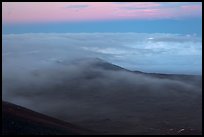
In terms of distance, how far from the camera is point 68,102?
111 metres

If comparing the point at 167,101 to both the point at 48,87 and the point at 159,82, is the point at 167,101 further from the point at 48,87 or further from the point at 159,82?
the point at 48,87

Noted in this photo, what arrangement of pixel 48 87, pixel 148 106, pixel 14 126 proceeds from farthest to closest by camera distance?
pixel 48 87
pixel 148 106
pixel 14 126

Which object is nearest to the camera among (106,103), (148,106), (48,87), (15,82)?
(148,106)

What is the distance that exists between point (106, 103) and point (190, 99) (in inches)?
944

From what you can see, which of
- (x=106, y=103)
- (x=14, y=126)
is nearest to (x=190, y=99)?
(x=106, y=103)

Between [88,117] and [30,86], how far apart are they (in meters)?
67.7

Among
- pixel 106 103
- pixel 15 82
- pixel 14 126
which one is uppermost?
pixel 15 82

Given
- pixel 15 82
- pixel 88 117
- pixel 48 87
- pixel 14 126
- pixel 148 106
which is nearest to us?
pixel 14 126

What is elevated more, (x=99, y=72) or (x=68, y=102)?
(x=99, y=72)

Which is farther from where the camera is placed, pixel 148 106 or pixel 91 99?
pixel 91 99

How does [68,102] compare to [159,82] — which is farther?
[159,82]

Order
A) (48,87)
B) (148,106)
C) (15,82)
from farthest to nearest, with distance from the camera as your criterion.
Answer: (15,82)
(48,87)
(148,106)

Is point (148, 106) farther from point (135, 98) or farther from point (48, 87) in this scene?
point (48, 87)

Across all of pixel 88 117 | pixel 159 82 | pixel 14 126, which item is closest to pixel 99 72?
pixel 159 82
